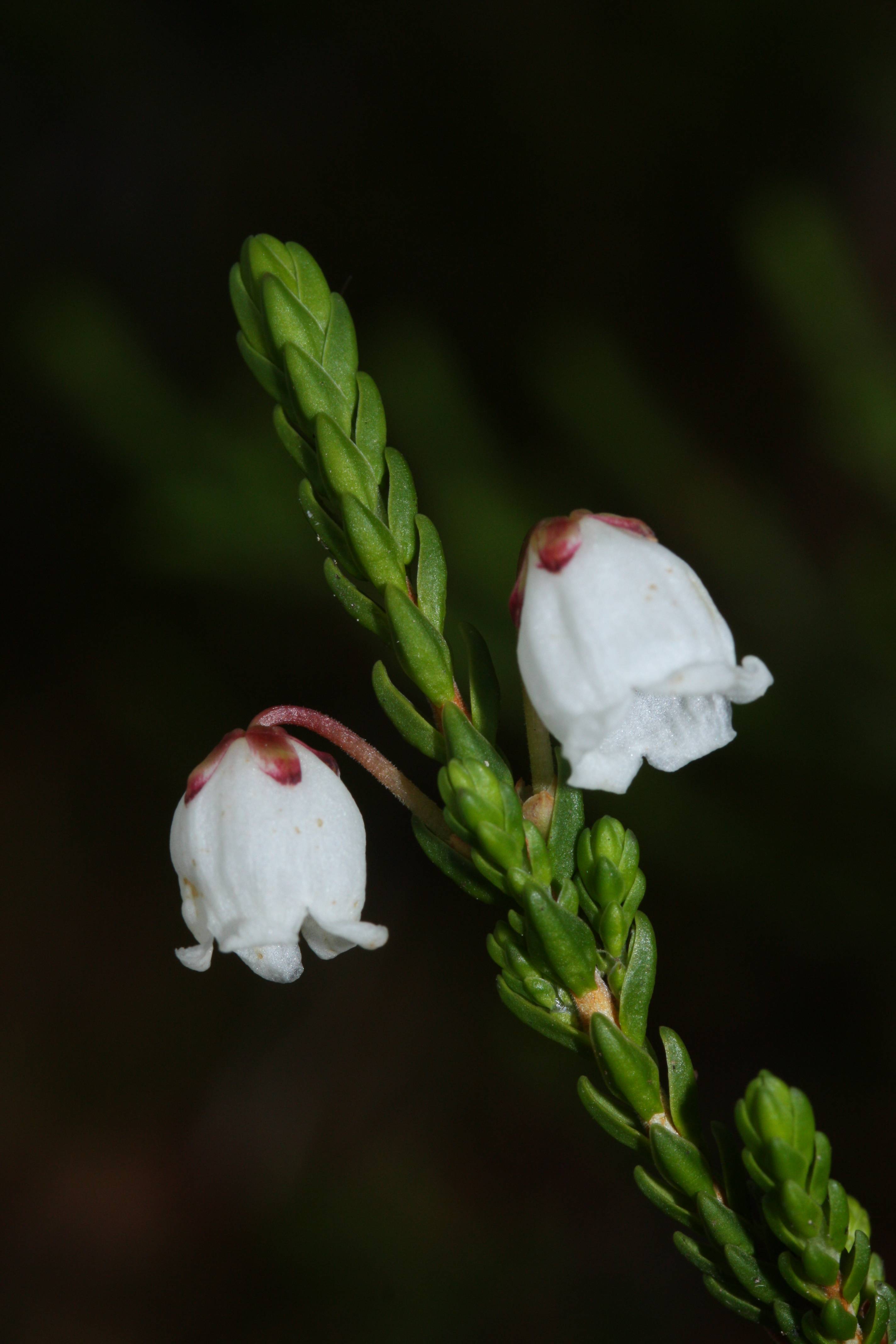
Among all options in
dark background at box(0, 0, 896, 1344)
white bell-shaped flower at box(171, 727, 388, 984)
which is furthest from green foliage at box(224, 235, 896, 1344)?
dark background at box(0, 0, 896, 1344)

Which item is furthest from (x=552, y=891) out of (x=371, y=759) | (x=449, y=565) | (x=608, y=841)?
(x=449, y=565)

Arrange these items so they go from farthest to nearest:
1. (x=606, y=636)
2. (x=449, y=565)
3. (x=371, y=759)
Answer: (x=449, y=565) < (x=371, y=759) < (x=606, y=636)

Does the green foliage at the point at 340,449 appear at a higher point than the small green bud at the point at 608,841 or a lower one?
higher

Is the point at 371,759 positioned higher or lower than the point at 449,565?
higher

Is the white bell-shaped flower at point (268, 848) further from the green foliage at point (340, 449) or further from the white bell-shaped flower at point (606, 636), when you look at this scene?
the white bell-shaped flower at point (606, 636)

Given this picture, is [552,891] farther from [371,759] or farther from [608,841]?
[371,759]

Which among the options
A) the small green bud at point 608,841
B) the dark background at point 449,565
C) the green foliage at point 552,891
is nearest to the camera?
the green foliage at point 552,891

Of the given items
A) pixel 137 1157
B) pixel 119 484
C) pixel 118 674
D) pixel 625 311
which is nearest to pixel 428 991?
pixel 137 1157

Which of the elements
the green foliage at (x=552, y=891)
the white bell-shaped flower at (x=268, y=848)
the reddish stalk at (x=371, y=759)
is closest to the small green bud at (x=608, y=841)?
the green foliage at (x=552, y=891)
